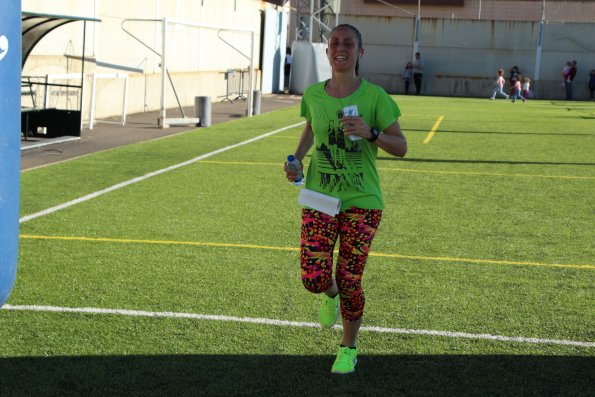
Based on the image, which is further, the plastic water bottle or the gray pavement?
the gray pavement

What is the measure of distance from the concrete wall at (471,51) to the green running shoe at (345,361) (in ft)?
141

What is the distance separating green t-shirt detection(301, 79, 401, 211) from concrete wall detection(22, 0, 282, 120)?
15.1 metres

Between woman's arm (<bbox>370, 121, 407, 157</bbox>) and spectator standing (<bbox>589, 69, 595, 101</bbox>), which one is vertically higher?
spectator standing (<bbox>589, 69, 595, 101</bbox>)

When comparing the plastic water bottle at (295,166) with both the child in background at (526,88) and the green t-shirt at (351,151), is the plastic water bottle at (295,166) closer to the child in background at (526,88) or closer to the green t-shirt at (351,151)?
the green t-shirt at (351,151)

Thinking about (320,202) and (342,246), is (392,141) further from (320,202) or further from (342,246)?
(342,246)

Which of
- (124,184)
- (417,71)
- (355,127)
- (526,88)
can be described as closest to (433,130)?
(124,184)

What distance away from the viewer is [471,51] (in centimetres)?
4778

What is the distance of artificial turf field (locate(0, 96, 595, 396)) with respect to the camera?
5547 millimetres

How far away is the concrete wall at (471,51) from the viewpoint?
47031 millimetres

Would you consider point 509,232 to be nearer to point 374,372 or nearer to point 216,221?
point 216,221

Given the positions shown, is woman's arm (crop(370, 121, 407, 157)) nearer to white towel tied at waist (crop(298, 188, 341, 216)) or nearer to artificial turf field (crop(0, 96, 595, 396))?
white towel tied at waist (crop(298, 188, 341, 216))

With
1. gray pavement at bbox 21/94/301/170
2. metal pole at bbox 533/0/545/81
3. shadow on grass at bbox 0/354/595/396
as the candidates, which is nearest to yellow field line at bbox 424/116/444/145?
gray pavement at bbox 21/94/301/170

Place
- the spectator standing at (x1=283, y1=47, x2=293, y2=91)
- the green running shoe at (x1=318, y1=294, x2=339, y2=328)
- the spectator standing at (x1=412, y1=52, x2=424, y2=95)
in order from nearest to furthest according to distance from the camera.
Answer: the green running shoe at (x1=318, y1=294, x2=339, y2=328) < the spectator standing at (x1=283, y1=47, x2=293, y2=91) < the spectator standing at (x1=412, y1=52, x2=424, y2=95)

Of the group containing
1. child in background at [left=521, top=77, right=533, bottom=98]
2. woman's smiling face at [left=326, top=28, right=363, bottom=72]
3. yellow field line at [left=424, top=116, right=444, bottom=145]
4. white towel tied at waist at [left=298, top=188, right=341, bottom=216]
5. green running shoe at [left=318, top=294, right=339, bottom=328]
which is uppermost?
child in background at [left=521, top=77, right=533, bottom=98]
